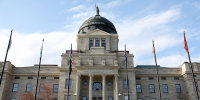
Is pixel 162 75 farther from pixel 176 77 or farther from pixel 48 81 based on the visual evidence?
pixel 48 81

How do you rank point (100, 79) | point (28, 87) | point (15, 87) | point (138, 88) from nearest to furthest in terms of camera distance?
point (100, 79), point (15, 87), point (28, 87), point (138, 88)

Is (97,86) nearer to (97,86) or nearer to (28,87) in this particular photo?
(97,86)

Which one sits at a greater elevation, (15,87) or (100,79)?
(100,79)

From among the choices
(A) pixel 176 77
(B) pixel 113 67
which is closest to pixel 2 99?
(B) pixel 113 67

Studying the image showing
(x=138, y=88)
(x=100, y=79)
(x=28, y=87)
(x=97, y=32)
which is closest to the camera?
(x=100, y=79)

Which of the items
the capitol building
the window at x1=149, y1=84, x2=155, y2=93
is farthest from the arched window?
the window at x1=149, y1=84, x2=155, y2=93

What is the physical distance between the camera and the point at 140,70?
152 feet

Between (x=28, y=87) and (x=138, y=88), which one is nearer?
(x=28, y=87)

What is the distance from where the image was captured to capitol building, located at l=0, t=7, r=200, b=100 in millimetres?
40562

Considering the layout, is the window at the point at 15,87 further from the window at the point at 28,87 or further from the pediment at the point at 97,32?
the pediment at the point at 97,32

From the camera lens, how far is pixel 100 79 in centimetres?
4278

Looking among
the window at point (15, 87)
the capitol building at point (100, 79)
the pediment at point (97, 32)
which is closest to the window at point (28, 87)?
the capitol building at point (100, 79)

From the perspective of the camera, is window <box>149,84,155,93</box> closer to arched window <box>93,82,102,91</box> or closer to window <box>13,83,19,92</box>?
arched window <box>93,82,102,91</box>

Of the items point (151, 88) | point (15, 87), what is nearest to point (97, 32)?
point (151, 88)
